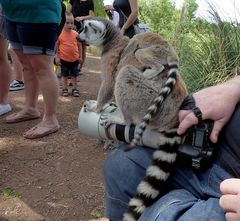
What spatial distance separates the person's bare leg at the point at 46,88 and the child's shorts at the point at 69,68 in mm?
1738

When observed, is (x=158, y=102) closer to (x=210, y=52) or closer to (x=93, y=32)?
(x=93, y=32)

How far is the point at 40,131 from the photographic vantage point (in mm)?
3625

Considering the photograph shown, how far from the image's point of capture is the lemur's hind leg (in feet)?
6.54

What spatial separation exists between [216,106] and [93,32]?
5.25 feet

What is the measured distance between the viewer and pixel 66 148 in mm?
3516

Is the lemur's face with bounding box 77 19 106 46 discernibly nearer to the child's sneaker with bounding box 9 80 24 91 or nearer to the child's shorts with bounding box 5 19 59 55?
the child's shorts with bounding box 5 19 59 55

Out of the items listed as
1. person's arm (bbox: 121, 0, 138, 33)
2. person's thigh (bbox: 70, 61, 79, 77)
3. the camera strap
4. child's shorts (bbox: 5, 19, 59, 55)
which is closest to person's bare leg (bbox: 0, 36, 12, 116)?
child's shorts (bbox: 5, 19, 59, 55)

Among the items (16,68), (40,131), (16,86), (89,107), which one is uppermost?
(89,107)

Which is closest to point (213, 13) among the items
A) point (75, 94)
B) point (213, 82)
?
point (213, 82)

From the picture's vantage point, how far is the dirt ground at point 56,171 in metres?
2.60

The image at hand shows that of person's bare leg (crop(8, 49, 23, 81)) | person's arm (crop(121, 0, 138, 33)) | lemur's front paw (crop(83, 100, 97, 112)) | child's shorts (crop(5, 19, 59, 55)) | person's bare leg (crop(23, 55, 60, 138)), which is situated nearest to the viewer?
lemur's front paw (crop(83, 100, 97, 112))

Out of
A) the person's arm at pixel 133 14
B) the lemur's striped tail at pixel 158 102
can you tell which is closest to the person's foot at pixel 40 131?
the person's arm at pixel 133 14

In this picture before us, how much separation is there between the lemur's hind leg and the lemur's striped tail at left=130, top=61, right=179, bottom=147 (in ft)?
0.31

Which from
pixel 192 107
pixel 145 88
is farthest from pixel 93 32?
pixel 192 107
